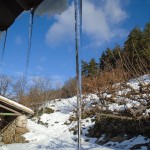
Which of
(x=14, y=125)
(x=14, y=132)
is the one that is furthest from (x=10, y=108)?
(x=14, y=132)

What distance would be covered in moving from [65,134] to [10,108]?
5.56 m

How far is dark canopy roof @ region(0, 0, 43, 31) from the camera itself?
1616 millimetres

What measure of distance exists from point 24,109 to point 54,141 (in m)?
2.89

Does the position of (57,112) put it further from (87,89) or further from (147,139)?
(147,139)

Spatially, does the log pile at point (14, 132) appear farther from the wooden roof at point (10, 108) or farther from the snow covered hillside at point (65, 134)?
the wooden roof at point (10, 108)

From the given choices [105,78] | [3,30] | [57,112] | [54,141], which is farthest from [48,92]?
[3,30]

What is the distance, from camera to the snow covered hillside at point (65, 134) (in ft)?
45.4

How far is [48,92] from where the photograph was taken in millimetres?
32375

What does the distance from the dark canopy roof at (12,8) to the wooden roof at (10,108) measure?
12.5m

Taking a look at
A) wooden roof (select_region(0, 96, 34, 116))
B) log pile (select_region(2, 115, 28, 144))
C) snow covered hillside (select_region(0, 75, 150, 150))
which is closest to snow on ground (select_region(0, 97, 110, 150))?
snow covered hillside (select_region(0, 75, 150, 150))

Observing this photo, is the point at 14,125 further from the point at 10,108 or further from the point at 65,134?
the point at 65,134

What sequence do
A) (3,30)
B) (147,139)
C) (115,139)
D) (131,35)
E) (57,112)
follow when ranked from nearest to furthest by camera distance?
(3,30), (147,139), (115,139), (57,112), (131,35)

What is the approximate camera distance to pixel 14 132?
55.2 feet

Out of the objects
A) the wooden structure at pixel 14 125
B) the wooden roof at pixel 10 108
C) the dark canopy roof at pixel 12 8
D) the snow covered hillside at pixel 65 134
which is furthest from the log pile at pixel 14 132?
the dark canopy roof at pixel 12 8
